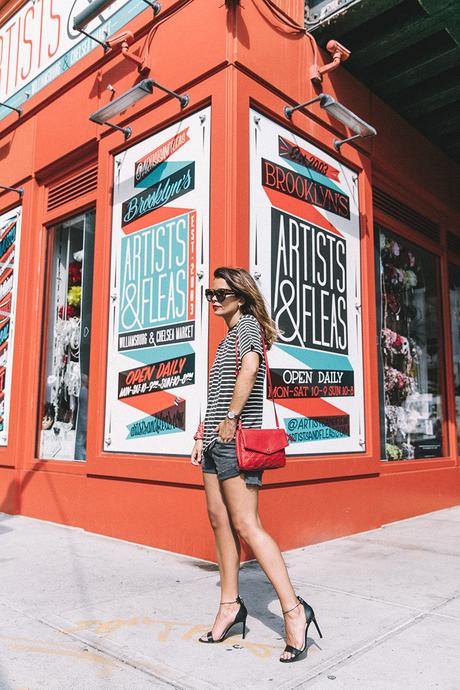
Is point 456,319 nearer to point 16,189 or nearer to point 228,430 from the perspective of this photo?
point 16,189

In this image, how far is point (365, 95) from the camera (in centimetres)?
711

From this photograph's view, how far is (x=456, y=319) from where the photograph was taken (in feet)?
30.0

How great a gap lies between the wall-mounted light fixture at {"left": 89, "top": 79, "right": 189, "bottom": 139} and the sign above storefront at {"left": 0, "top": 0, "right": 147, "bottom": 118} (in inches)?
51.8

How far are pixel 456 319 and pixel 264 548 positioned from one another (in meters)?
7.04

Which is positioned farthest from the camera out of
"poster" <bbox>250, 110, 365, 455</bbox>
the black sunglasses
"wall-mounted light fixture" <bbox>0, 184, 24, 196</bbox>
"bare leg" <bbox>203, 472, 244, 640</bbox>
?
"wall-mounted light fixture" <bbox>0, 184, 24, 196</bbox>

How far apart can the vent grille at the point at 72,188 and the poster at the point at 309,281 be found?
2.33 metres

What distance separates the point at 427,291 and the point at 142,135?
173 inches

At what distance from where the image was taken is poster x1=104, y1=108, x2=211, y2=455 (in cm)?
537

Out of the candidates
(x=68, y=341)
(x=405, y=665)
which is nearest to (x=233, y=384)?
(x=405, y=665)

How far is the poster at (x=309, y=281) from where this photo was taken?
18.0ft

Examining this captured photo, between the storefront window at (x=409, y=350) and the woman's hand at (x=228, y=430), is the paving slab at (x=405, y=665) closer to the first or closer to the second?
the woman's hand at (x=228, y=430)

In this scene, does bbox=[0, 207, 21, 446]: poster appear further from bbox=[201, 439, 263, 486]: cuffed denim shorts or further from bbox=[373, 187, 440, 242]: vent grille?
bbox=[201, 439, 263, 486]: cuffed denim shorts

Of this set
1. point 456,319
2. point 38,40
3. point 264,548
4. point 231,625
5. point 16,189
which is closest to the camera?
point 264,548

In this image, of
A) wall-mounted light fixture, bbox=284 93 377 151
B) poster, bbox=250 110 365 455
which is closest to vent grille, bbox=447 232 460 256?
poster, bbox=250 110 365 455
